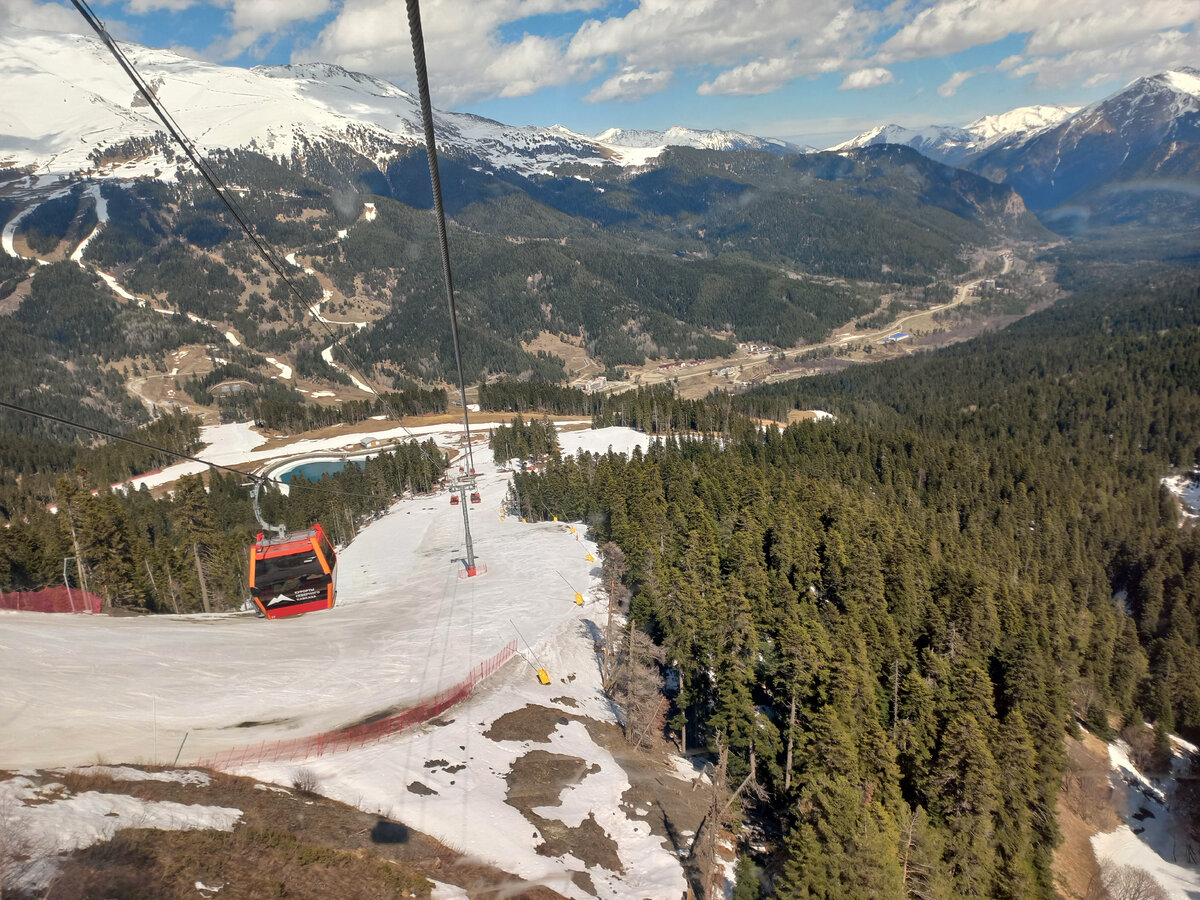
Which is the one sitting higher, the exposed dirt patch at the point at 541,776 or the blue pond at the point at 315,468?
the exposed dirt patch at the point at 541,776

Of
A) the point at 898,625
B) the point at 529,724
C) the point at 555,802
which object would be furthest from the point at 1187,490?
the point at 555,802

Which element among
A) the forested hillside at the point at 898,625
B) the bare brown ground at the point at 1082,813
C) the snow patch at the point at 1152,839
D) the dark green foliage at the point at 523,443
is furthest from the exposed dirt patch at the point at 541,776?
the dark green foliage at the point at 523,443

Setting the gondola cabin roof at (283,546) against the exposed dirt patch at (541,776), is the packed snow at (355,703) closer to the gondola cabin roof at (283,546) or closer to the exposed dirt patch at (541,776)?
the exposed dirt patch at (541,776)

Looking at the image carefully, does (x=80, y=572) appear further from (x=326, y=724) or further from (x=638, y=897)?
(x=638, y=897)

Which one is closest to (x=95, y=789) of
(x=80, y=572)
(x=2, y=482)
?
(x=80, y=572)

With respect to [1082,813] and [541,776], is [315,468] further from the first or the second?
[1082,813]

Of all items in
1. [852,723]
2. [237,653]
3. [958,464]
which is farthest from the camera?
[958,464]

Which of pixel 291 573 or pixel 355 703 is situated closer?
pixel 355 703
